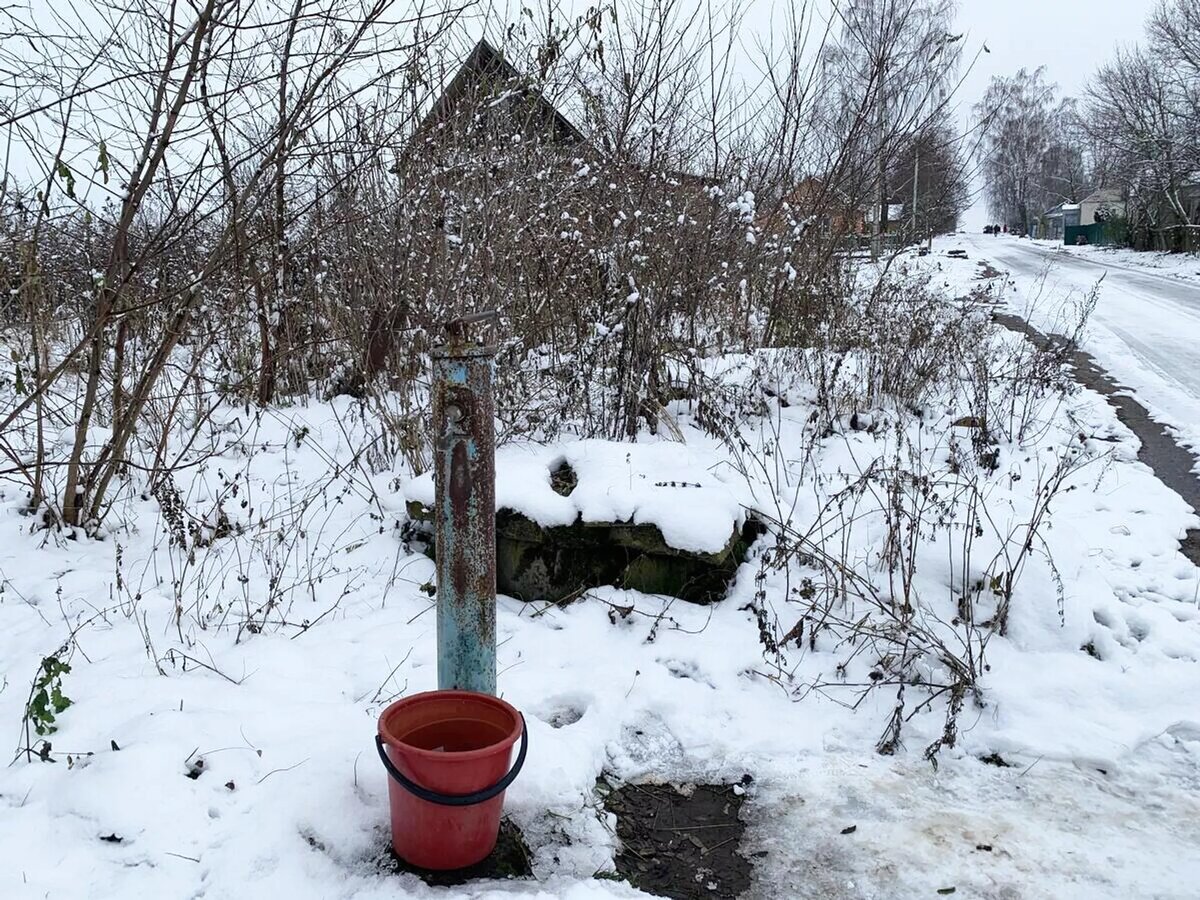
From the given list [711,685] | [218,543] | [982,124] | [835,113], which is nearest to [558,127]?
[835,113]

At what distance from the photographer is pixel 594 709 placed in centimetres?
270

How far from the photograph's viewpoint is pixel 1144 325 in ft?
35.2

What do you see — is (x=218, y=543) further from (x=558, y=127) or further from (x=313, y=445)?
(x=558, y=127)

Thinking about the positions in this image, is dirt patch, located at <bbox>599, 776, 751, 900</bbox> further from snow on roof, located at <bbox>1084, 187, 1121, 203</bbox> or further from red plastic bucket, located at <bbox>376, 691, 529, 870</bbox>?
snow on roof, located at <bbox>1084, 187, 1121, 203</bbox>

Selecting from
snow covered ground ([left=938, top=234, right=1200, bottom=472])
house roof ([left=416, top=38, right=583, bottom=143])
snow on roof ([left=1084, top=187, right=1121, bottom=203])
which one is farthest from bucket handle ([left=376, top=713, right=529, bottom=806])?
snow on roof ([left=1084, top=187, right=1121, bottom=203])

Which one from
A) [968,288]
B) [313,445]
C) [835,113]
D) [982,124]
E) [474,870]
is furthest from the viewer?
[968,288]

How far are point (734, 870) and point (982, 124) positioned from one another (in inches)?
219

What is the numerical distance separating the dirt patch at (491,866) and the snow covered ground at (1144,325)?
5.26 metres

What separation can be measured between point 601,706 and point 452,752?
3.02 ft

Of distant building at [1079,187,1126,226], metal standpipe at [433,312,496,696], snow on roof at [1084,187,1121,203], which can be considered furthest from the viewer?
snow on roof at [1084,187,1121,203]

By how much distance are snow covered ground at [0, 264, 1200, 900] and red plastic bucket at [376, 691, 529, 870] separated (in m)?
0.11

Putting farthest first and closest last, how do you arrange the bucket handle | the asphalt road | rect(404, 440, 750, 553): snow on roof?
1. the asphalt road
2. rect(404, 440, 750, 553): snow on roof
3. the bucket handle

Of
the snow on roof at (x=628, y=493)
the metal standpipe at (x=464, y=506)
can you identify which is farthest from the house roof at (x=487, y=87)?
the metal standpipe at (x=464, y=506)

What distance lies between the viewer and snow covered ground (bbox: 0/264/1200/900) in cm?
196
